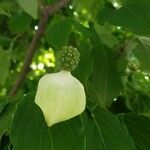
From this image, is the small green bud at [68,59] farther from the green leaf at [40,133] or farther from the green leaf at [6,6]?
the green leaf at [6,6]

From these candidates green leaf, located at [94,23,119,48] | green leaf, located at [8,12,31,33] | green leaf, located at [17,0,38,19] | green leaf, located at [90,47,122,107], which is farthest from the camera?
green leaf, located at [8,12,31,33]

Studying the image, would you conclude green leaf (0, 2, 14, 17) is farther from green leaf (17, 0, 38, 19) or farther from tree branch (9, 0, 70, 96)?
green leaf (17, 0, 38, 19)

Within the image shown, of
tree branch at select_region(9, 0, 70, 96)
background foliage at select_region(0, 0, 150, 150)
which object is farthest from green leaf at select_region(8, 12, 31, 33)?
tree branch at select_region(9, 0, 70, 96)

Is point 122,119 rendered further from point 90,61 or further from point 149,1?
point 149,1

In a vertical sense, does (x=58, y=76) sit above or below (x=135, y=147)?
above

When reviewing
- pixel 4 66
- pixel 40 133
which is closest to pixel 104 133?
pixel 40 133

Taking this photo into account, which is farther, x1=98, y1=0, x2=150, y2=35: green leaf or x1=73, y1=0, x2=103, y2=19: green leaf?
x1=73, y1=0, x2=103, y2=19: green leaf

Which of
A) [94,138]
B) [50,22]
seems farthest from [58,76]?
[50,22]
